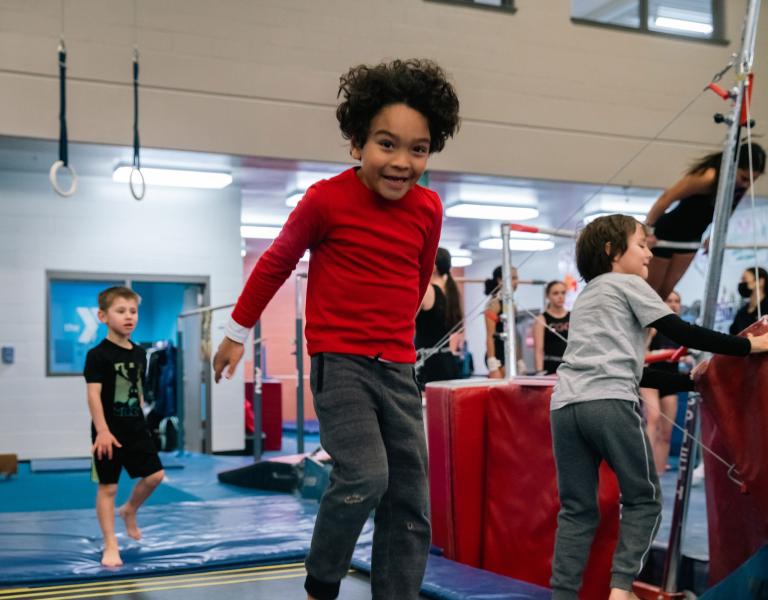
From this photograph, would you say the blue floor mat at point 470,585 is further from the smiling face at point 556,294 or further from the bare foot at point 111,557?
the smiling face at point 556,294

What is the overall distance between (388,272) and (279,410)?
292 inches

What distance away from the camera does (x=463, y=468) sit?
3.44m

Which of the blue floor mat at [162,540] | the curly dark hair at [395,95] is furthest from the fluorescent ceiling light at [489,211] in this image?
the curly dark hair at [395,95]

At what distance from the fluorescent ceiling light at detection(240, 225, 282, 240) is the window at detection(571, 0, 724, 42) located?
193 inches

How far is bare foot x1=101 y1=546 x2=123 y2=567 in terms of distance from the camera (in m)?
3.49

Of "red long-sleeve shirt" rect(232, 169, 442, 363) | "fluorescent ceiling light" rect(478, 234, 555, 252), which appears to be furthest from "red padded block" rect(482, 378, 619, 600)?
"fluorescent ceiling light" rect(478, 234, 555, 252)

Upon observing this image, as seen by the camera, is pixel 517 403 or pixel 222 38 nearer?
pixel 517 403

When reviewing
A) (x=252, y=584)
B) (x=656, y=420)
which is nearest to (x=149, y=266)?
(x=656, y=420)

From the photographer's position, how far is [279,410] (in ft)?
30.4

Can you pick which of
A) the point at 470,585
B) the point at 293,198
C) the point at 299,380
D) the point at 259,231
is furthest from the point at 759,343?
the point at 259,231

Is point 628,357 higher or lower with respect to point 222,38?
lower

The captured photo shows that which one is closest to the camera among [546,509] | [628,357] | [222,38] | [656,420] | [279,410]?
[628,357]

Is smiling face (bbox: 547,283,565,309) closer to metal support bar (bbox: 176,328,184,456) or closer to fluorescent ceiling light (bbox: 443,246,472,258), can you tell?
metal support bar (bbox: 176,328,184,456)

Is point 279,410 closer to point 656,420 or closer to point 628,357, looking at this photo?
point 656,420
